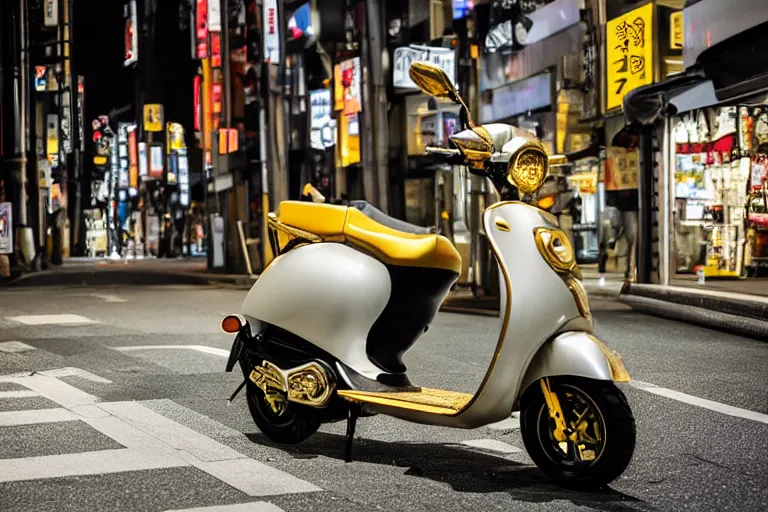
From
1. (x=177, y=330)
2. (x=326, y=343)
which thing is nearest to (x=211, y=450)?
(x=326, y=343)

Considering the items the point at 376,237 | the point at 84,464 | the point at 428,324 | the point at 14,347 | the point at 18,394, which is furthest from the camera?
the point at 14,347

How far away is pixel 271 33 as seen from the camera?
119 feet

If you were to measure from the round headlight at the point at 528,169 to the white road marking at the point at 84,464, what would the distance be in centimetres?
221

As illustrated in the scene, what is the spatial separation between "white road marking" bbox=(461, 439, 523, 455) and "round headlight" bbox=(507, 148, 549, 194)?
1.60m

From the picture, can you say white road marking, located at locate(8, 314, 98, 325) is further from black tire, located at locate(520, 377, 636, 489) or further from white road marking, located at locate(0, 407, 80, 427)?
black tire, located at locate(520, 377, 636, 489)

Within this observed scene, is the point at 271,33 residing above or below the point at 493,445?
above

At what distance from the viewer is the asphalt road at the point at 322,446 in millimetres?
4855

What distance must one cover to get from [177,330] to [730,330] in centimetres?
662

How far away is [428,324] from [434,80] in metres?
1.43

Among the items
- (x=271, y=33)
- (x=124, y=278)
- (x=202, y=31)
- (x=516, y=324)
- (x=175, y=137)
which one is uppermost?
(x=202, y=31)

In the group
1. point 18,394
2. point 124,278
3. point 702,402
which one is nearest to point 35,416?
point 18,394

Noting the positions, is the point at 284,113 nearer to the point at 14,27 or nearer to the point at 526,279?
the point at 14,27

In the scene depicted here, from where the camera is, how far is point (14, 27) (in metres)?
36.1

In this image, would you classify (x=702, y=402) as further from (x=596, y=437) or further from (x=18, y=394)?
(x=18, y=394)
